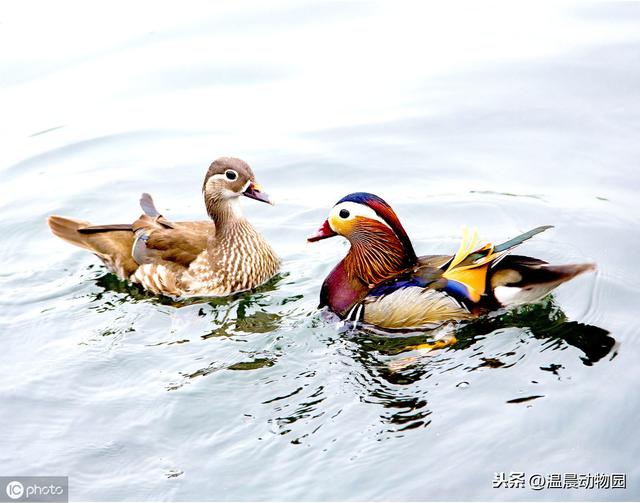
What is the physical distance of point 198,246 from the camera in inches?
354

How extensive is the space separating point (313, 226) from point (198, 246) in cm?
125

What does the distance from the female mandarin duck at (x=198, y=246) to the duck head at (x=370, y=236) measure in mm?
934

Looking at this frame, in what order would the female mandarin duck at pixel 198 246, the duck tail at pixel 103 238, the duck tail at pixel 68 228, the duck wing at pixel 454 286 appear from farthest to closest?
the duck tail at pixel 68 228, the duck tail at pixel 103 238, the female mandarin duck at pixel 198 246, the duck wing at pixel 454 286

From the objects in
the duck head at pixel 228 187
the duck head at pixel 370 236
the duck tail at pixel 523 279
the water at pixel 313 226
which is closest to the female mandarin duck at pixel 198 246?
the duck head at pixel 228 187

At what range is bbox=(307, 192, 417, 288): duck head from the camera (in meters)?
7.95

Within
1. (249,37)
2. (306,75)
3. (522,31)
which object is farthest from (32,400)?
(522,31)

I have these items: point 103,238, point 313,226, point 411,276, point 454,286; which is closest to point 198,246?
point 103,238

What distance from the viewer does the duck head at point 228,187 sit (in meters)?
8.90

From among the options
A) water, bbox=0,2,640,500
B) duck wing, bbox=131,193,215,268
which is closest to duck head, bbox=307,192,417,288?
water, bbox=0,2,640,500

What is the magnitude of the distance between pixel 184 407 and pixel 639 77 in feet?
23.9

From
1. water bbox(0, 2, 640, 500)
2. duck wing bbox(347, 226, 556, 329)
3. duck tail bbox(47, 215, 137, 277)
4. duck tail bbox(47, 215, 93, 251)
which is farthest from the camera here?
duck tail bbox(47, 215, 93, 251)

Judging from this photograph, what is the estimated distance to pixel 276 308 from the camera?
27.7 ft

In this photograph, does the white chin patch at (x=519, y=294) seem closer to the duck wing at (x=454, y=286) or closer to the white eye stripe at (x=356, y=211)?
the duck wing at (x=454, y=286)

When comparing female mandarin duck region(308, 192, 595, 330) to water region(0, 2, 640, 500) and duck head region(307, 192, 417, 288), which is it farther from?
water region(0, 2, 640, 500)
